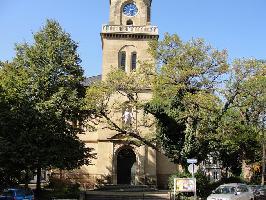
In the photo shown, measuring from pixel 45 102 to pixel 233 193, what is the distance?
16.5 m

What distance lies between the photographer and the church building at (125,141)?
1875 inches

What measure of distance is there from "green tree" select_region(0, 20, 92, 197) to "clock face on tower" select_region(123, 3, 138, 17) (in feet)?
42.5

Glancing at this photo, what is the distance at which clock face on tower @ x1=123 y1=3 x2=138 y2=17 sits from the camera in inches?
2034

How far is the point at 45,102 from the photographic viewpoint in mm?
36188

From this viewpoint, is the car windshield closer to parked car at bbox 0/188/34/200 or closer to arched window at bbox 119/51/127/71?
Answer: parked car at bbox 0/188/34/200

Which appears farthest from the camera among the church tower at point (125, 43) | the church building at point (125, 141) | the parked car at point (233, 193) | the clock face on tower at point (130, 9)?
the clock face on tower at point (130, 9)

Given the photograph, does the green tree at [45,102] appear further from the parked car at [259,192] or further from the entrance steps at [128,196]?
the parked car at [259,192]

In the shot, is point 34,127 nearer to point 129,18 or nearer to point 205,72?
point 205,72

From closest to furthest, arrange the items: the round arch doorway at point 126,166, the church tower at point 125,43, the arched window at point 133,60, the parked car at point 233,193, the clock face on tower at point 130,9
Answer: the parked car at point 233,193, the round arch doorway at point 126,166, the church tower at point 125,43, the arched window at point 133,60, the clock face on tower at point 130,9

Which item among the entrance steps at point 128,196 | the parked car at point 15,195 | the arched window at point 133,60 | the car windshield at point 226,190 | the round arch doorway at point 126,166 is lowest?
the entrance steps at point 128,196

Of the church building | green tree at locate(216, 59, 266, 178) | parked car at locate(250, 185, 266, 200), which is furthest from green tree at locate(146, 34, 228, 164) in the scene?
the church building

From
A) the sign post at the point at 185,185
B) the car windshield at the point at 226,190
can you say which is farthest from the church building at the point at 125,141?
the car windshield at the point at 226,190

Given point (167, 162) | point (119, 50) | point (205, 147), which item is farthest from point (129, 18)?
point (205, 147)

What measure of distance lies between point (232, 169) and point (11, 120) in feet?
95.1
